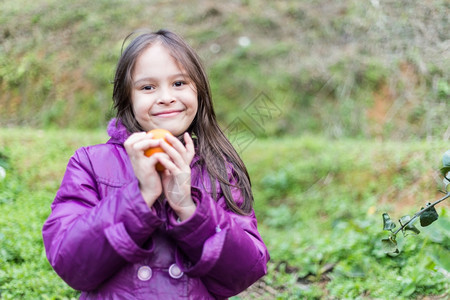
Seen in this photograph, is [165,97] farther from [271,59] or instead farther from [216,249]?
[271,59]

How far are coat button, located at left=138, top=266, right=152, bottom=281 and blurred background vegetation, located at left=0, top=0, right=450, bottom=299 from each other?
1.27 m

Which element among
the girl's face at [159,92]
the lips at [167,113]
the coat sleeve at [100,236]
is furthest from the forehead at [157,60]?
the coat sleeve at [100,236]

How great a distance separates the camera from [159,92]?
1.74 metres

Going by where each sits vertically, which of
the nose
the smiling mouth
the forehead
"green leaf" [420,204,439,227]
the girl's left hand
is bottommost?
"green leaf" [420,204,439,227]

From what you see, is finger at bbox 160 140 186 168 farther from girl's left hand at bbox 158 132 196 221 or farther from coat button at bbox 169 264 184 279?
coat button at bbox 169 264 184 279

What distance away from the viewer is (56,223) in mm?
1596

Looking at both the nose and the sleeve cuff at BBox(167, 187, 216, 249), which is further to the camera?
the nose

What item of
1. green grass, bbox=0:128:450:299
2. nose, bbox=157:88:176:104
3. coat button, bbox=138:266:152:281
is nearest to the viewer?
coat button, bbox=138:266:152:281

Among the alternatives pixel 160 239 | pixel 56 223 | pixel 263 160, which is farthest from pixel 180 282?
pixel 263 160

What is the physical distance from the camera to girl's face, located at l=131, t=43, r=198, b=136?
1735 mm

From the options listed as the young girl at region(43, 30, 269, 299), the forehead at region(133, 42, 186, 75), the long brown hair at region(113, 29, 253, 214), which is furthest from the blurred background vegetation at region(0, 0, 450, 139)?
the forehead at region(133, 42, 186, 75)

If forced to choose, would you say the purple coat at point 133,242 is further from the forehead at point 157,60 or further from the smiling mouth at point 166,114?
the forehead at point 157,60

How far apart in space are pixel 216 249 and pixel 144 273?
0.23 metres

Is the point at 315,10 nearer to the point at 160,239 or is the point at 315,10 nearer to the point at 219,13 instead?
the point at 219,13
